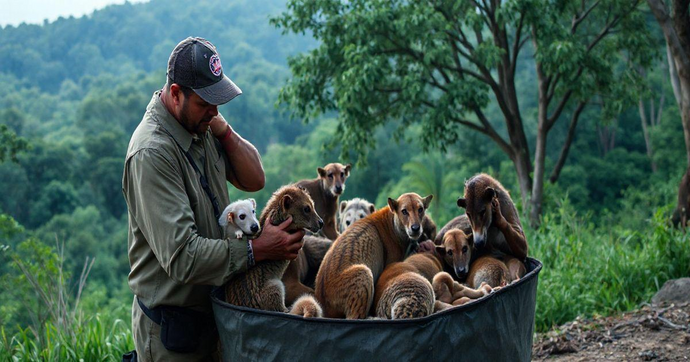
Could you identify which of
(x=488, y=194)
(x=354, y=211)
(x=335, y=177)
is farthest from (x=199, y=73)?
(x=335, y=177)

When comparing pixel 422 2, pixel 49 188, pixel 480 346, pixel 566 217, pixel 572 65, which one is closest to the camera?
pixel 480 346

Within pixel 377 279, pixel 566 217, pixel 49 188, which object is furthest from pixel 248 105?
pixel 377 279

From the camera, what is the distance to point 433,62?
1772cm

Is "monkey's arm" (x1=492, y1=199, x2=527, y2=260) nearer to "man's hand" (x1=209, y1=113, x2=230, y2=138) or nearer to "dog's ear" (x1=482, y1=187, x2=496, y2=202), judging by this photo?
"dog's ear" (x1=482, y1=187, x2=496, y2=202)

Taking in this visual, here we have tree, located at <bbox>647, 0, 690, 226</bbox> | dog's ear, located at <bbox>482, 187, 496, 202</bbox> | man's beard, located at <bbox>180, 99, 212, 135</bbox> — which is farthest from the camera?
tree, located at <bbox>647, 0, 690, 226</bbox>

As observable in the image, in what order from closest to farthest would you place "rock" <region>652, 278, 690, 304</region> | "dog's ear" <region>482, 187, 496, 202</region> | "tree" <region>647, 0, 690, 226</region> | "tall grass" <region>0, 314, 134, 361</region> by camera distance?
"dog's ear" <region>482, 187, 496, 202</region> < "tall grass" <region>0, 314, 134, 361</region> < "rock" <region>652, 278, 690, 304</region> < "tree" <region>647, 0, 690, 226</region>

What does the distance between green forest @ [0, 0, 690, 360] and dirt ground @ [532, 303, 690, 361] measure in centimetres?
69

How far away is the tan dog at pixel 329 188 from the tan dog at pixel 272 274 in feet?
11.6

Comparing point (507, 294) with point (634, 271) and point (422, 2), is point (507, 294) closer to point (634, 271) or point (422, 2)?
point (634, 271)

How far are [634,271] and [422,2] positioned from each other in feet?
33.2

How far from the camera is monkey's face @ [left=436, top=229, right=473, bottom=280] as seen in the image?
178 inches

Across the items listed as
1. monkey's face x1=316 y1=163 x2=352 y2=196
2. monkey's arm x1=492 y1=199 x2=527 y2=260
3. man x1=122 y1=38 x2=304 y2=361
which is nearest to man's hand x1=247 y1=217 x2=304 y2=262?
man x1=122 y1=38 x2=304 y2=361

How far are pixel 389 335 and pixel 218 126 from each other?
1.92 m

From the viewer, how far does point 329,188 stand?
25.9ft
